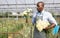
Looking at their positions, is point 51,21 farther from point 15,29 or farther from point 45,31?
point 15,29

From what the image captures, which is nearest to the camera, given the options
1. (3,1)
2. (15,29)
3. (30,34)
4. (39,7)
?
(39,7)

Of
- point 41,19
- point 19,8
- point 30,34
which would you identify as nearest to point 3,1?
point 19,8

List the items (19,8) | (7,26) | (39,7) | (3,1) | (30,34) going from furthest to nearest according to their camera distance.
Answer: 1. (19,8)
2. (3,1)
3. (7,26)
4. (30,34)
5. (39,7)

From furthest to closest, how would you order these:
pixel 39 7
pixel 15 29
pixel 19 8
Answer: pixel 19 8 → pixel 15 29 → pixel 39 7

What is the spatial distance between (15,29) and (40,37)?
2.07 metres

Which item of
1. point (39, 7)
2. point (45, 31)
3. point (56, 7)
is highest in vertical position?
point (39, 7)

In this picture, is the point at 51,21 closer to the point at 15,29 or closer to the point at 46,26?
the point at 46,26

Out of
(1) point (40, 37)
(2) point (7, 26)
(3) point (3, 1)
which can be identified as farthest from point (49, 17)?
(3) point (3, 1)

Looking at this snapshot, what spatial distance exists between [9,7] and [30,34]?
545 cm

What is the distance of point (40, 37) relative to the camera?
373 cm

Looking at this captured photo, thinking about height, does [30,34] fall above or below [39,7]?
below

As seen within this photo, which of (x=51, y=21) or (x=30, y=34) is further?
(x=30, y=34)

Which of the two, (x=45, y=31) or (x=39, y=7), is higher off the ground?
(x=39, y=7)

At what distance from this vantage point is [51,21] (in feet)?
12.2
